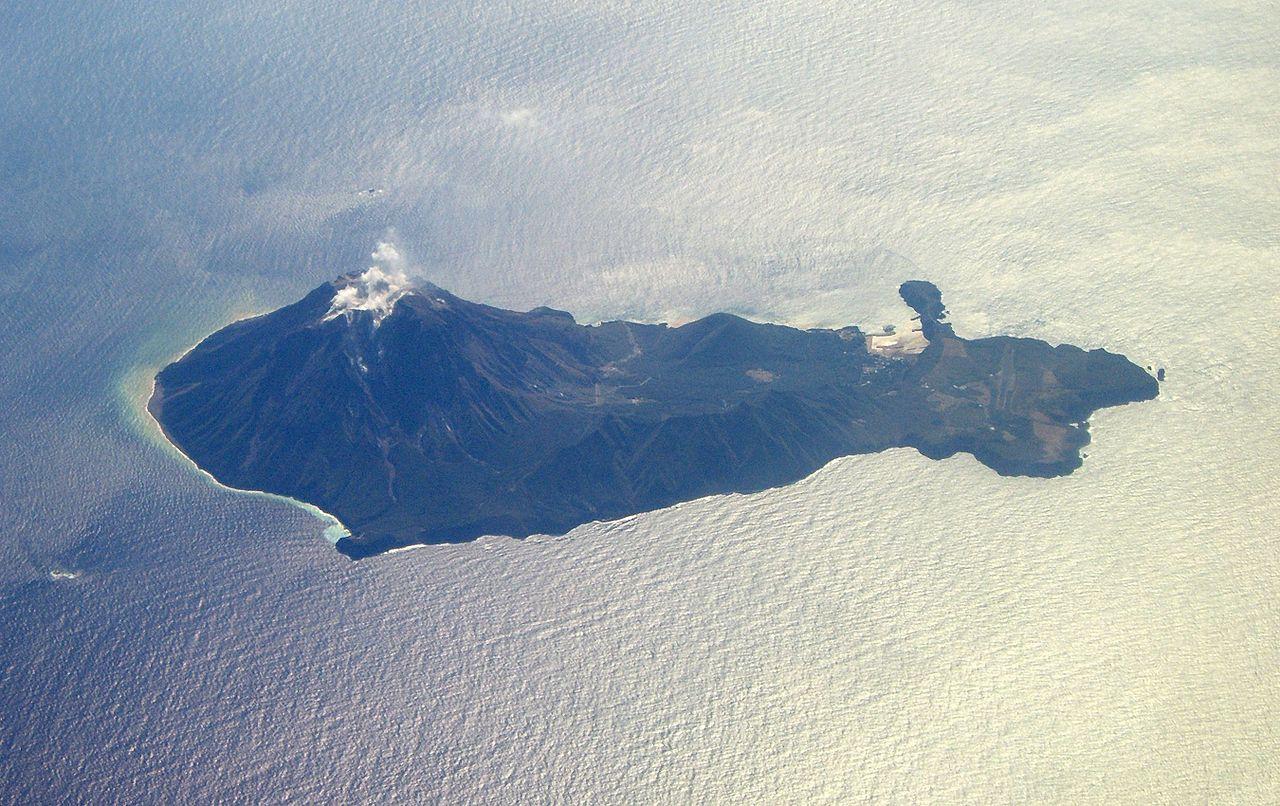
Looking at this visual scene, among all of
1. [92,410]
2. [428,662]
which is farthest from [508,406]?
[92,410]

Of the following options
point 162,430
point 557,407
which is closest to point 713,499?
point 557,407

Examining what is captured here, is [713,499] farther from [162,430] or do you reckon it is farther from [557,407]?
[162,430]

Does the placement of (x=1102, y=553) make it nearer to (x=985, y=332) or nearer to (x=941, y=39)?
(x=985, y=332)

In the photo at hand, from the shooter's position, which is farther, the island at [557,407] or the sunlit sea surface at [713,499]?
the island at [557,407]

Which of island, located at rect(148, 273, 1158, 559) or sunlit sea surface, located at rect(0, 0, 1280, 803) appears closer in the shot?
sunlit sea surface, located at rect(0, 0, 1280, 803)
